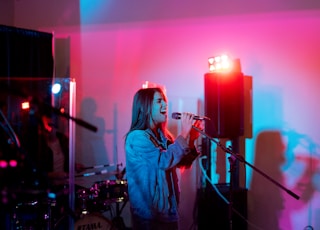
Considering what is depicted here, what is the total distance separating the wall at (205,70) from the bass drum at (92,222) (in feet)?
2.42

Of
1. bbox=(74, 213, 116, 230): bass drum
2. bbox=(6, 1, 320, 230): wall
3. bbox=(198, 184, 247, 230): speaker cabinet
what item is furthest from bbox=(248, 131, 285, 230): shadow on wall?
bbox=(74, 213, 116, 230): bass drum

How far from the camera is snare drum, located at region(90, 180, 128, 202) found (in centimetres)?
329

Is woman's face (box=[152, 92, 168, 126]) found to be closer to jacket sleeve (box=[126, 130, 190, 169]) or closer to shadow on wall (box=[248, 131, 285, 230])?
jacket sleeve (box=[126, 130, 190, 169])

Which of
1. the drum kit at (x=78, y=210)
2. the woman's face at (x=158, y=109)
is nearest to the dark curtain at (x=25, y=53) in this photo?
the drum kit at (x=78, y=210)

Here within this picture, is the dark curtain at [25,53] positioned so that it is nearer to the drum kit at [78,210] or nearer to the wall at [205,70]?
the wall at [205,70]

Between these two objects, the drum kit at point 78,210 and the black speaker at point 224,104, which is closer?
the drum kit at point 78,210

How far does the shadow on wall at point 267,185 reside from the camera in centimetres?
382

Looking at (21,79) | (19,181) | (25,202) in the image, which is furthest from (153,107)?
(21,79)

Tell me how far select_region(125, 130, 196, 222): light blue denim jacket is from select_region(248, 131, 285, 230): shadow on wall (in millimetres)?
1799

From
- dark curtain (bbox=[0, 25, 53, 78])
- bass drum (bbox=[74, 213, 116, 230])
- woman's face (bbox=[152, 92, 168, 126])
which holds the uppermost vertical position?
dark curtain (bbox=[0, 25, 53, 78])

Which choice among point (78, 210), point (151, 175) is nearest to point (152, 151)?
point (151, 175)

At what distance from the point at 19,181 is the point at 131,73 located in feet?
8.33

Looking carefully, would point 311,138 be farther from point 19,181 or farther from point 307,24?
point 19,181

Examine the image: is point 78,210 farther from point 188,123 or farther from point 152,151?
point 188,123
